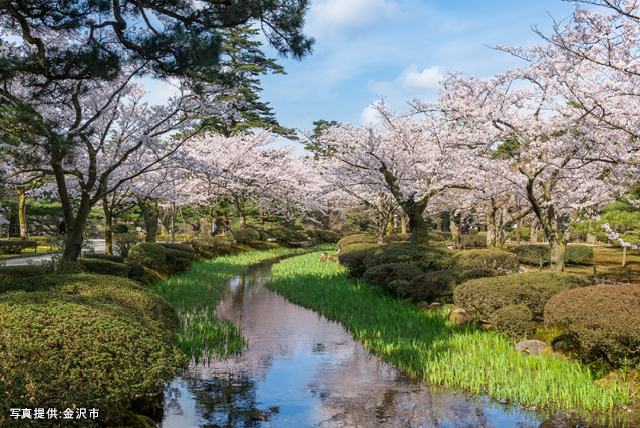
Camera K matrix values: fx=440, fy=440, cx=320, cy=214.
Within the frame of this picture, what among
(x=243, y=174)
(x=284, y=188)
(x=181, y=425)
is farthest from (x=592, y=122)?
(x=284, y=188)

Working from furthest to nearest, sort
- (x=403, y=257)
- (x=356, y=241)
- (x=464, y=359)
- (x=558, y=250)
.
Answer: (x=356, y=241), (x=403, y=257), (x=558, y=250), (x=464, y=359)

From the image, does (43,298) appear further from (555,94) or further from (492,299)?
(555,94)

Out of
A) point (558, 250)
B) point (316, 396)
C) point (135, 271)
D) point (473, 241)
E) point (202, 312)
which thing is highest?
point (558, 250)

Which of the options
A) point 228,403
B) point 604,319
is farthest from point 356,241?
point 228,403

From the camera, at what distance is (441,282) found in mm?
9250

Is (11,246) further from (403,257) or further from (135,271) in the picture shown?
(403,257)

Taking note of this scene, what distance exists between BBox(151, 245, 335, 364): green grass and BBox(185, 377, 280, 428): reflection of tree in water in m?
0.97

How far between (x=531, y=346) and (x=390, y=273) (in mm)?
5013

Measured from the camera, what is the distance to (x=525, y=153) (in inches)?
408

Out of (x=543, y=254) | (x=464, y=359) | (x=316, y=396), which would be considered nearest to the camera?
(x=316, y=396)

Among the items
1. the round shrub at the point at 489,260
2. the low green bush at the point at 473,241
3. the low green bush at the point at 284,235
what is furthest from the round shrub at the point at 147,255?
the low green bush at the point at 473,241

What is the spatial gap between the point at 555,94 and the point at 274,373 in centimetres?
840

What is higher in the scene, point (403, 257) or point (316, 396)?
point (403, 257)

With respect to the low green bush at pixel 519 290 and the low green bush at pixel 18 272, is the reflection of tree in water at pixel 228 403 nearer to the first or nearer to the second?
the low green bush at pixel 18 272
